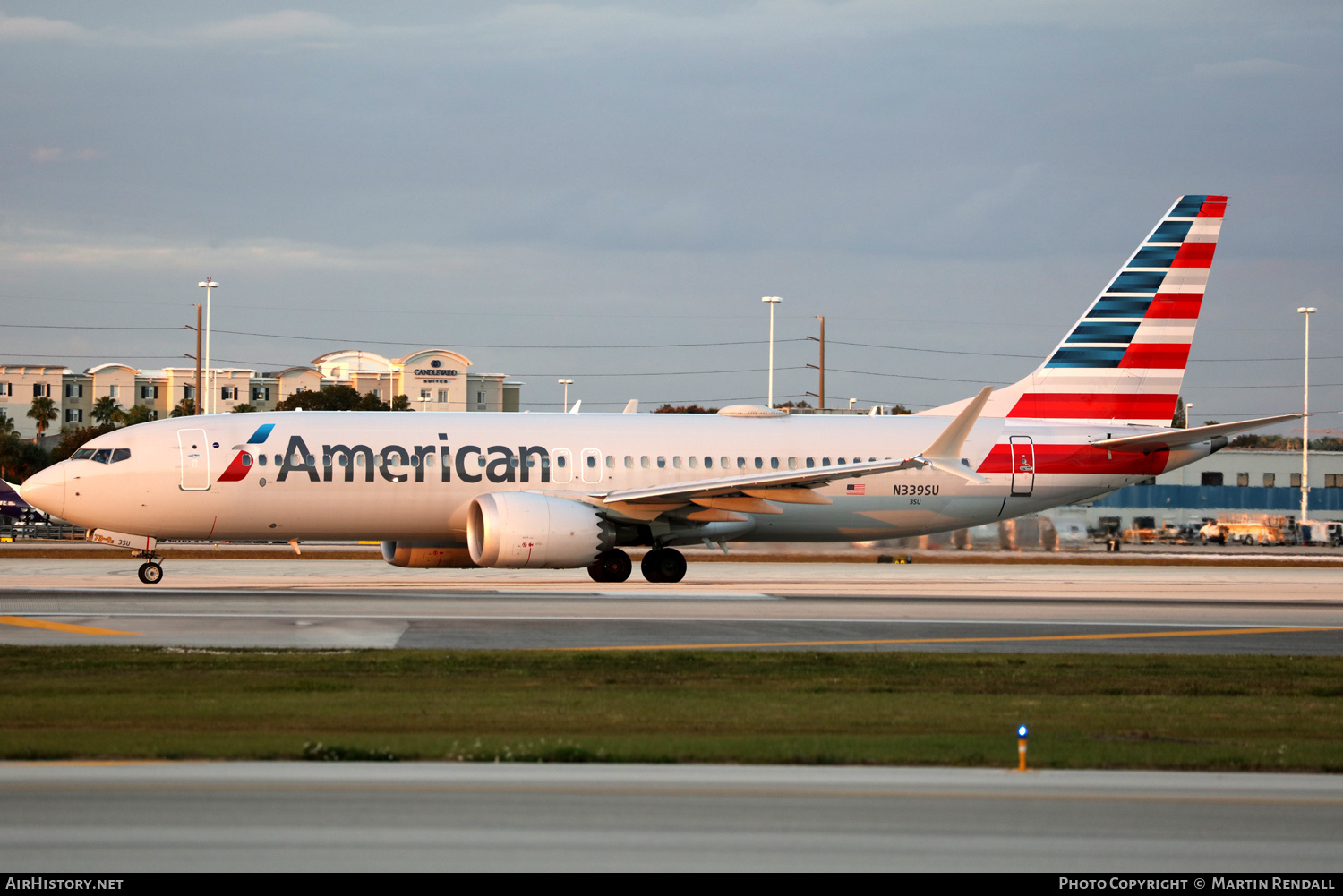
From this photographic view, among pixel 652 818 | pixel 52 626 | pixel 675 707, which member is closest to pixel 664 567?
pixel 52 626

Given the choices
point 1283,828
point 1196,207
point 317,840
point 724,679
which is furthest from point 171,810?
point 1196,207

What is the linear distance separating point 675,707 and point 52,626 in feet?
38.3

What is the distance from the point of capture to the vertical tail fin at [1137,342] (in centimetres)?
3534

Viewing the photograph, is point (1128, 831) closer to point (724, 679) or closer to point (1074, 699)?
point (1074, 699)

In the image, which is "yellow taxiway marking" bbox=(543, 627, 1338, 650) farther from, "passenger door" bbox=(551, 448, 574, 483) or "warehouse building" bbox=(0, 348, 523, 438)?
"warehouse building" bbox=(0, 348, 523, 438)

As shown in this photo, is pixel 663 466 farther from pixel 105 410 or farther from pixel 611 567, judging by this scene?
pixel 105 410

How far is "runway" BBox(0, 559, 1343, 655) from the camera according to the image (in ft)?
63.3

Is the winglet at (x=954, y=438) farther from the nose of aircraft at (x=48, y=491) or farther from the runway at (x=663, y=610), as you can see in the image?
the nose of aircraft at (x=48, y=491)

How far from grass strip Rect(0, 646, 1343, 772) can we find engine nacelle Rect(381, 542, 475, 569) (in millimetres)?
15215

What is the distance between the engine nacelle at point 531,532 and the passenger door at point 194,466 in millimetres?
5982

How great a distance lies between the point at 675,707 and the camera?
13023mm

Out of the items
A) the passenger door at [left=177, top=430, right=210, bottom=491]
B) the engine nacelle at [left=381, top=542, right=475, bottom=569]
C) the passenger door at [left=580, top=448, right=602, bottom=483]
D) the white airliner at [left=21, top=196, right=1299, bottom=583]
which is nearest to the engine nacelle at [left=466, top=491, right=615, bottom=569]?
the white airliner at [left=21, top=196, right=1299, bottom=583]

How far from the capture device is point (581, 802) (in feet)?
28.3

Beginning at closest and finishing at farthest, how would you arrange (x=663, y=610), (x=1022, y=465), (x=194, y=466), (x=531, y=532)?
(x=663, y=610), (x=531, y=532), (x=194, y=466), (x=1022, y=465)
